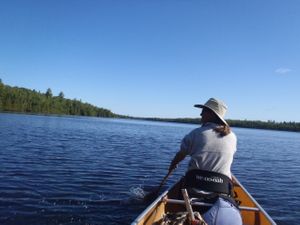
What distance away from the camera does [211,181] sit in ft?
21.7

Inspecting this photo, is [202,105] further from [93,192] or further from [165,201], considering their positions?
[93,192]

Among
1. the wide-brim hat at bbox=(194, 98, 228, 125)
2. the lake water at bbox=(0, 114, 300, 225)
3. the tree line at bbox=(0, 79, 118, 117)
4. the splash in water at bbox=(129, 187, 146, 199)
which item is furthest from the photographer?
the tree line at bbox=(0, 79, 118, 117)

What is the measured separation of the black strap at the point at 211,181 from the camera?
21.8 ft

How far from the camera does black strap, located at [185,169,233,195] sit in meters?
6.63

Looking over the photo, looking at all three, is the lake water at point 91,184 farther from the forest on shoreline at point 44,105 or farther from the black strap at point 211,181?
the forest on shoreline at point 44,105

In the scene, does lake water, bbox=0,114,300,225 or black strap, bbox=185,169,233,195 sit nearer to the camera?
black strap, bbox=185,169,233,195

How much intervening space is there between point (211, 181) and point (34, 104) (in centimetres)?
14257

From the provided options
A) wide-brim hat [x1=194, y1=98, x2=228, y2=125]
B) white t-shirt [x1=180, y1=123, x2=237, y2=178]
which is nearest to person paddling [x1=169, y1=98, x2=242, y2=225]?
white t-shirt [x1=180, y1=123, x2=237, y2=178]

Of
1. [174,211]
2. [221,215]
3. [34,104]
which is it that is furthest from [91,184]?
[34,104]

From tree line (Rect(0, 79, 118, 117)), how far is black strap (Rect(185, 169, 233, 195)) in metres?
122

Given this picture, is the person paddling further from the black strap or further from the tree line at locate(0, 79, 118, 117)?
the tree line at locate(0, 79, 118, 117)

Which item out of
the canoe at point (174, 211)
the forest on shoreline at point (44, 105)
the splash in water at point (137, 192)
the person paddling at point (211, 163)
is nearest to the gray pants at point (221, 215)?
the person paddling at point (211, 163)

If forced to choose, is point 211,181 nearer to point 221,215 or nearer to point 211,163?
point 211,163

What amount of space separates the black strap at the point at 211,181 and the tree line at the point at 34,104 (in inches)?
4797
